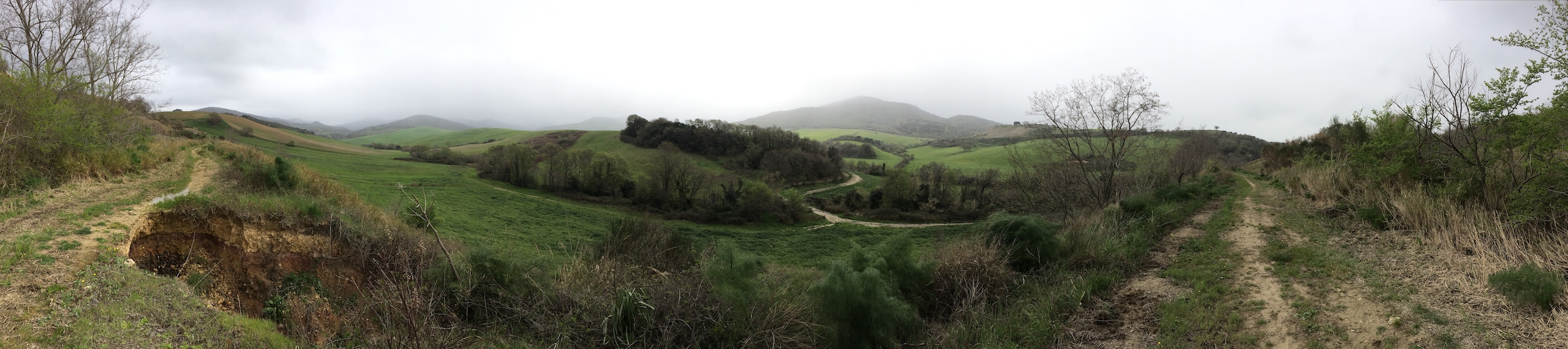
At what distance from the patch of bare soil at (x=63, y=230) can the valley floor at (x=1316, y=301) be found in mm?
12688

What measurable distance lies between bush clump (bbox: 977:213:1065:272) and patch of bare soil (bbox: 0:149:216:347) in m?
13.5

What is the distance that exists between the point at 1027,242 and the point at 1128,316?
8.61 ft

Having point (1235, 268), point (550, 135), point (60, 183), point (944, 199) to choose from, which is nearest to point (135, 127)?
point (60, 183)

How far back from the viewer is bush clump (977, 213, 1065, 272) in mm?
9977

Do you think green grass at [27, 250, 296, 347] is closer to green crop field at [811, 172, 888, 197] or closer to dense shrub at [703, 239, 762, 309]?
dense shrub at [703, 239, 762, 309]

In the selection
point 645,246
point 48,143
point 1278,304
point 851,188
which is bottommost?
point 851,188

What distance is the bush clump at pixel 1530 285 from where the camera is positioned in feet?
16.3

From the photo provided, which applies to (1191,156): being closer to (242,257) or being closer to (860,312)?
(860,312)

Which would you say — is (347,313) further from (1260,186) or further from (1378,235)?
(1260,186)

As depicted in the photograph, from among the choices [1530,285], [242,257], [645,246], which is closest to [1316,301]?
[1530,285]

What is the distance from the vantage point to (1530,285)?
16.8 feet

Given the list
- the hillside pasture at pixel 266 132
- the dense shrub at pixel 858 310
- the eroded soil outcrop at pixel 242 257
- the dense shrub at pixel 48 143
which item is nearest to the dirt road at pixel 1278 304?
the dense shrub at pixel 858 310

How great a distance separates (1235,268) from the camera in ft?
28.1

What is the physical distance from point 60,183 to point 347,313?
7.60 metres
